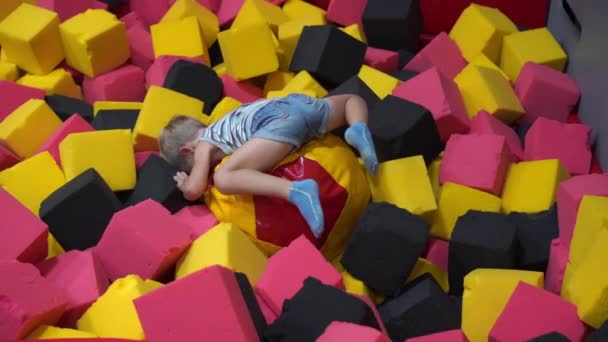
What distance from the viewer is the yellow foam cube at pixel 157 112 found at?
76.9 inches

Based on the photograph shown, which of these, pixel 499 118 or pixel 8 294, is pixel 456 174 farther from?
pixel 8 294

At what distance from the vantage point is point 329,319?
131 centimetres

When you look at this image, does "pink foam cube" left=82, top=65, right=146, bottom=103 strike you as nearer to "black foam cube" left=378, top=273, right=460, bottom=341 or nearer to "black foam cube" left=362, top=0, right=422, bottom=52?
"black foam cube" left=362, top=0, right=422, bottom=52

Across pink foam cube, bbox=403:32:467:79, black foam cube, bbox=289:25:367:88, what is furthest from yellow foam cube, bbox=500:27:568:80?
black foam cube, bbox=289:25:367:88

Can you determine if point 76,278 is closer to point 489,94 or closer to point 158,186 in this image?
point 158,186

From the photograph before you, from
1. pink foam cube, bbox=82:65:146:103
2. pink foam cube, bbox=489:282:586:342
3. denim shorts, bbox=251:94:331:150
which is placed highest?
denim shorts, bbox=251:94:331:150

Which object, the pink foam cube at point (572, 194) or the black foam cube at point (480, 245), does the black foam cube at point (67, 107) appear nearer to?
the black foam cube at point (480, 245)

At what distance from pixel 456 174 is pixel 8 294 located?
Answer: 3.25 ft

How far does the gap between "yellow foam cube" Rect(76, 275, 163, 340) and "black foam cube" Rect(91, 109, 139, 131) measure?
2.09 ft

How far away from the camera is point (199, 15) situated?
7.77ft

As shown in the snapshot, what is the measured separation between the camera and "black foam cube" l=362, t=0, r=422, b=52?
233cm

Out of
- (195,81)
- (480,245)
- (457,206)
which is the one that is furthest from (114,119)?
(480,245)

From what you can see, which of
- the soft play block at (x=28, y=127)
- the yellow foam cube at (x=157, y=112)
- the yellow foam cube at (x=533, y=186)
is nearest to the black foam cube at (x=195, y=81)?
the yellow foam cube at (x=157, y=112)

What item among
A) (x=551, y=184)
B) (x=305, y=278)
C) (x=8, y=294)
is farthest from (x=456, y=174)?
(x=8, y=294)
